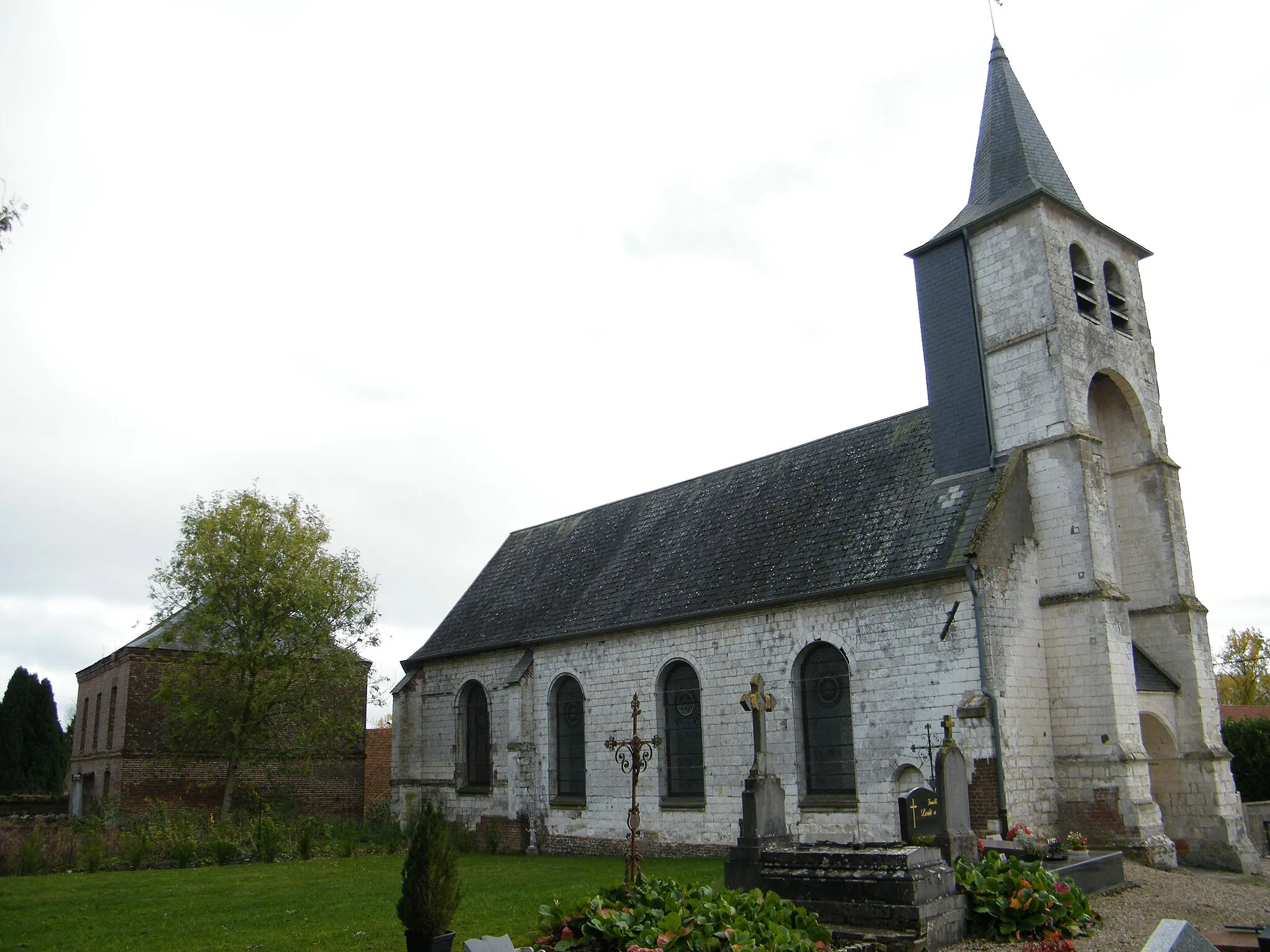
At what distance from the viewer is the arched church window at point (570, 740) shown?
2186 cm

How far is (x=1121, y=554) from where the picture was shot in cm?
1816

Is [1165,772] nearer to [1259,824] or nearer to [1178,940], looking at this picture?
[1259,824]

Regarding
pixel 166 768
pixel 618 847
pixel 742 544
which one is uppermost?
pixel 742 544

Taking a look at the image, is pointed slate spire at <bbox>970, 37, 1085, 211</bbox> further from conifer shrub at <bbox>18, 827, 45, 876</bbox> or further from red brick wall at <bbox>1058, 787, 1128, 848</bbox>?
conifer shrub at <bbox>18, 827, 45, 876</bbox>

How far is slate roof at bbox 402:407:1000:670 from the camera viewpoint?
56.3 ft

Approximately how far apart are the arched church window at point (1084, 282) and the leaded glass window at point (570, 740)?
1270cm

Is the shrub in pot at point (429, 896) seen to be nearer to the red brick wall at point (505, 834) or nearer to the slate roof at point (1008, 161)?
the red brick wall at point (505, 834)

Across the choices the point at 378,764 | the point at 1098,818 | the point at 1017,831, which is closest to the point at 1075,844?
the point at 1017,831

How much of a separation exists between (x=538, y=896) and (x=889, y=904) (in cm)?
528

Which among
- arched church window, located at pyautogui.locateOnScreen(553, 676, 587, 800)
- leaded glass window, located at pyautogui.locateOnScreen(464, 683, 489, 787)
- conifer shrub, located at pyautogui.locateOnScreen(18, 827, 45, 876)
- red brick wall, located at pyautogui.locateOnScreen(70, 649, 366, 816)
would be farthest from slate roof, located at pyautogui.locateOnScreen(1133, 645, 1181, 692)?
conifer shrub, located at pyautogui.locateOnScreen(18, 827, 45, 876)

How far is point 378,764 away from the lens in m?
34.7

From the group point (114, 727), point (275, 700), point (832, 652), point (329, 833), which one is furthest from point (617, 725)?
point (114, 727)

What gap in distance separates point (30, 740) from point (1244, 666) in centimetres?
5194

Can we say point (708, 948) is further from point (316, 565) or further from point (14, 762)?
point (14, 762)
